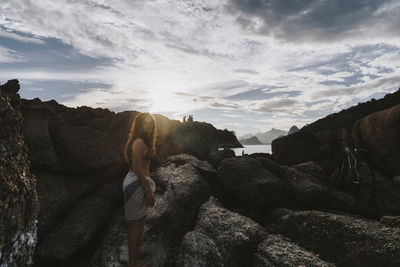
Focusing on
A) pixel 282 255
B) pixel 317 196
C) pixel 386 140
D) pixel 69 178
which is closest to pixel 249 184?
pixel 317 196

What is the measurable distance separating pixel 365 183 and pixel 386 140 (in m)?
3.95

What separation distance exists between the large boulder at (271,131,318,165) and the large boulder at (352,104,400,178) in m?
4.23

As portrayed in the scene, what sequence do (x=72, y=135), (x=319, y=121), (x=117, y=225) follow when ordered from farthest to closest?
(x=319, y=121) → (x=72, y=135) → (x=117, y=225)

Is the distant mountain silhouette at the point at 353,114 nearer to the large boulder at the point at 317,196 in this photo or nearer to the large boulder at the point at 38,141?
the large boulder at the point at 317,196

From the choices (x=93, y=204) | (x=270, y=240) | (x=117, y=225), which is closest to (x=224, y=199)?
(x=270, y=240)

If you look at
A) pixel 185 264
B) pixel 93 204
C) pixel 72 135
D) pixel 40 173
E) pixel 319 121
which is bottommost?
pixel 185 264

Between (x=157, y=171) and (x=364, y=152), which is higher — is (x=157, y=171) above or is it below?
below

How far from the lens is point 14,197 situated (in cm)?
281

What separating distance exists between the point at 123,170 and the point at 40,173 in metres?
2.83

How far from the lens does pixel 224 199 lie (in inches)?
334

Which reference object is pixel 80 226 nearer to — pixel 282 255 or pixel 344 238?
pixel 282 255

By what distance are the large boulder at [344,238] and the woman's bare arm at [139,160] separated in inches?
159

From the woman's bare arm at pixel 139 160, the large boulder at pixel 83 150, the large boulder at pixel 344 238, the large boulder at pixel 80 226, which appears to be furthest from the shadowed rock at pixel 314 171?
the large boulder at pixel 83 150

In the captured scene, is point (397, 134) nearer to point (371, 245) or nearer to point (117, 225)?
point (371, 245)
